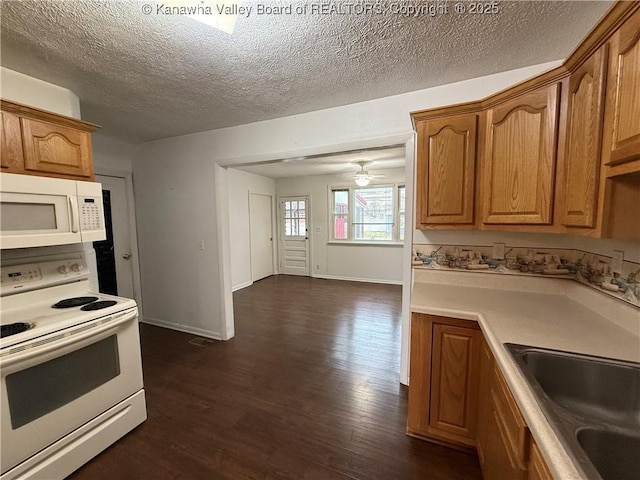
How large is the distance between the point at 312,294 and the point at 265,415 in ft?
9.89

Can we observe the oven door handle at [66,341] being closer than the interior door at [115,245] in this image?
Yes

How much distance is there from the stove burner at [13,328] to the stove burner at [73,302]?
0.32m

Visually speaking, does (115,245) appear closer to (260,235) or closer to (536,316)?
(260,235)

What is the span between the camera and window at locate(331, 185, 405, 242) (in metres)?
5.60

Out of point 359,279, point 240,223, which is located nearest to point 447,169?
point 359,279

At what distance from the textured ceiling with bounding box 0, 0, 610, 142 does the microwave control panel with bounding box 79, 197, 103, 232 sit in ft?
2.83

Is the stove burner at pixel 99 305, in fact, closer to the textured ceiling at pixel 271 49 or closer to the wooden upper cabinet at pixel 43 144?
the wooden upper cabinet at pixel 43 144

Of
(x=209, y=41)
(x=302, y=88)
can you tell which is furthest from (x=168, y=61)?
(x=302, y=88)

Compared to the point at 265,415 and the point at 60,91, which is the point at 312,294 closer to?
the point at 265,415

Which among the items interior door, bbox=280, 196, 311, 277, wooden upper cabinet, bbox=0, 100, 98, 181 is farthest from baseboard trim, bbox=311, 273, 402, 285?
wooden upper cabinet, bbox=0, 100, 98, 181

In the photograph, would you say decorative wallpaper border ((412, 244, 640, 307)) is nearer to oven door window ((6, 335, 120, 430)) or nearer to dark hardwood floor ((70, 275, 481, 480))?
dark hardwood floor ((70, 275, 481, 480))

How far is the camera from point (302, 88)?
207 cm

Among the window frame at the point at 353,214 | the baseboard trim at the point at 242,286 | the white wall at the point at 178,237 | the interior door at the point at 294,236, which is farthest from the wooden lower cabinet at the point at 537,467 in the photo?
the interior door at the point at 294,236

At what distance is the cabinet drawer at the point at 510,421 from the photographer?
879 mm
